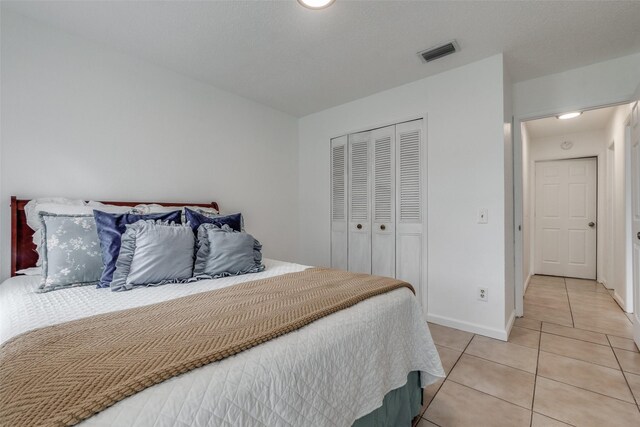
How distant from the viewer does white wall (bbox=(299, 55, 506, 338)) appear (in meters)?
2.46

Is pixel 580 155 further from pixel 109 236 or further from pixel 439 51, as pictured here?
pixel 109 236

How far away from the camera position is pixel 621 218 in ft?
11.3

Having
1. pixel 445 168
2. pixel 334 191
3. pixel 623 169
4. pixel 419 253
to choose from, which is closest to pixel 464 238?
pixel 419 253

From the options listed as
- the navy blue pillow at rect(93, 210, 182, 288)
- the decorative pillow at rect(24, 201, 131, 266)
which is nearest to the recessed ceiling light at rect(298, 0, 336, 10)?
the navy blue pillow at rect(93, 210, 182, 288)

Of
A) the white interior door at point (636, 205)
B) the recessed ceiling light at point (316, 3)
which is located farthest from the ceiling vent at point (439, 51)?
the white interior door at point (636, 205)

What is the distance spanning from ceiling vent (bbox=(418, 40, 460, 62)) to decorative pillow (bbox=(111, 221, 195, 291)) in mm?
2348

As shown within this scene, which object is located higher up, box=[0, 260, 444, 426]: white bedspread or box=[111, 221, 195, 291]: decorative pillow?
box=[111, 221, 195, 291]: decorative pillow

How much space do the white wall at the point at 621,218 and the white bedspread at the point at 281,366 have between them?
10.3 feet

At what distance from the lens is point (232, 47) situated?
232cm

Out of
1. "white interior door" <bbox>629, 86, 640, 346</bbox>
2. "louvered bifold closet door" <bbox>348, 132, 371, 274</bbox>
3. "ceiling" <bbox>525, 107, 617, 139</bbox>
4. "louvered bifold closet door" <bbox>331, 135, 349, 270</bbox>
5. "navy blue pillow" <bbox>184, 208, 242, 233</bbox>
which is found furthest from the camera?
"ceiling" <bbox>525, 107, 617, 139</bbox>

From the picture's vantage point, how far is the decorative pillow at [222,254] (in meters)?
1.85

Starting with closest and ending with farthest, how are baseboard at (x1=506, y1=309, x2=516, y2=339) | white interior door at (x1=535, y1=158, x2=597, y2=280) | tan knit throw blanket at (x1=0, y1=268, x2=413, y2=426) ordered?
tan knit throw blanket at (x1=0, y1=268, x2=413, y2=426) < baseboard at (x1=506, y1=309, x2=516, y2=339) < white interior door at (x1=535, y1=158, x2=597, y2=280)

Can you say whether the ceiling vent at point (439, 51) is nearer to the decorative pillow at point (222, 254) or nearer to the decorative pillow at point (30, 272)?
the decorative pillow at point (222, 254)

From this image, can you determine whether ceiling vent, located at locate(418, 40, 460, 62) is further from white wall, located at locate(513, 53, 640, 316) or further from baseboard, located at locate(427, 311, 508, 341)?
baseboard, located at locate(427, 311, 508, 341)
